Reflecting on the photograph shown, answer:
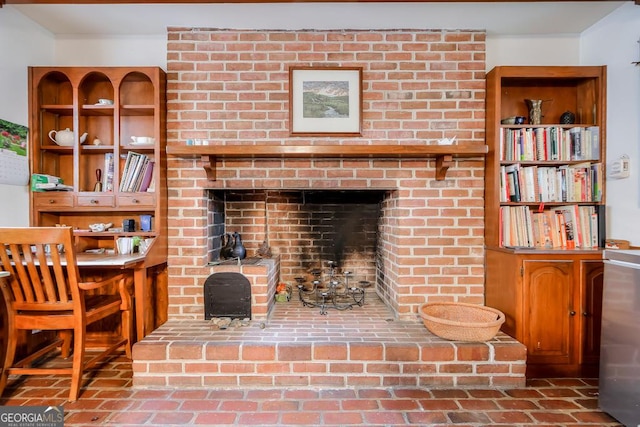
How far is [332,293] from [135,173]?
174 centimetres

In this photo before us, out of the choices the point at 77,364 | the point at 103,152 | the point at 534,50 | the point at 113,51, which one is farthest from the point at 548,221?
the point at 113,51

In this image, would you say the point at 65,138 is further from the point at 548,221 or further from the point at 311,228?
the point at 548,221

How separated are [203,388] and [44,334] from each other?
53.7 inches

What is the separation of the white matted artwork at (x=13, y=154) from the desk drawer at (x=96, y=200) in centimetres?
40

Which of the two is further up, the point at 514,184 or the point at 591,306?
the point at 514,184

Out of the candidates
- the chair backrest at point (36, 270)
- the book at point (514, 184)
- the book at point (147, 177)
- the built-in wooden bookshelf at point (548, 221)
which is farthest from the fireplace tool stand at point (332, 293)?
the chair backrest at point (36, 270)

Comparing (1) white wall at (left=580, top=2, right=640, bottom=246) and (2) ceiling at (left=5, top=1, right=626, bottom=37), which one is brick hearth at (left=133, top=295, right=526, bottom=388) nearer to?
(1) white wall at (left=580, top=2, right=640, bottom=246)

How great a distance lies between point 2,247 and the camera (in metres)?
1.74

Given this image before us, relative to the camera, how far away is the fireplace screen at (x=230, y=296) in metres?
2.30

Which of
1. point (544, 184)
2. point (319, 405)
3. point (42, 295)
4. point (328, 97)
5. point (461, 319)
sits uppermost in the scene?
point (328, 97)

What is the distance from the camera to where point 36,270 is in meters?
1.78

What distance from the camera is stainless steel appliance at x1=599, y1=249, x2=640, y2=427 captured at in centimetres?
150

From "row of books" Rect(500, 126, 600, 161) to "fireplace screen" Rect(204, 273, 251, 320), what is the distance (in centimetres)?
200

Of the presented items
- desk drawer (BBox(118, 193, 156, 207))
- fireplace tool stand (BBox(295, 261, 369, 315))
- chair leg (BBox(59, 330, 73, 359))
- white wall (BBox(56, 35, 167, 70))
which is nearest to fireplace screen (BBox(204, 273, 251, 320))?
fireplace tool stand (BBox(295, 261, 369, 315))
